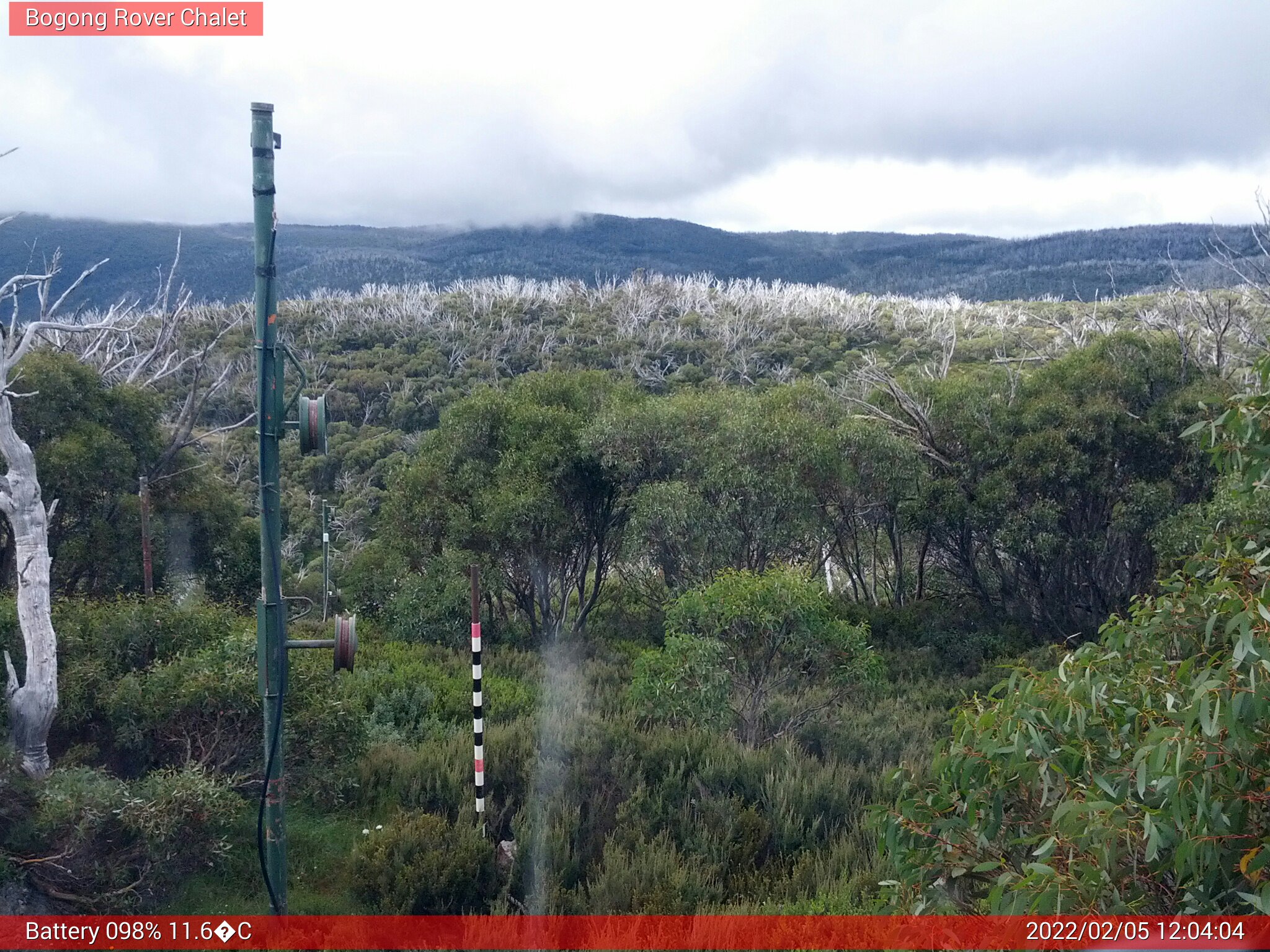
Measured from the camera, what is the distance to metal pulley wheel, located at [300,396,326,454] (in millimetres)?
4512

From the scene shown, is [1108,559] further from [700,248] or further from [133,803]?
[700,248]

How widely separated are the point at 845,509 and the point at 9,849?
1138 centimetres

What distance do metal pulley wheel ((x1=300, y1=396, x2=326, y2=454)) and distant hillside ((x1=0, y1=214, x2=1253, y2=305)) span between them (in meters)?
1.22

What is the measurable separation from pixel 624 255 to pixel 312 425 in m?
38.3

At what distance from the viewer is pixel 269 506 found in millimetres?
4758

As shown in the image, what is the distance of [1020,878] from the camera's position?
9.72 feet

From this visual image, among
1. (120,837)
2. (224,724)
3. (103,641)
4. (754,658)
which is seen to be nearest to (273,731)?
(120,837)

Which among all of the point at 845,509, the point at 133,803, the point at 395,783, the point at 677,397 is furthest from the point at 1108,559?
the point at 133,803

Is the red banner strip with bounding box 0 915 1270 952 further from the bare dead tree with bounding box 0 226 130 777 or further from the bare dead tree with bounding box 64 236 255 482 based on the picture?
the bare dead tree with bounding box 64 236 255 482

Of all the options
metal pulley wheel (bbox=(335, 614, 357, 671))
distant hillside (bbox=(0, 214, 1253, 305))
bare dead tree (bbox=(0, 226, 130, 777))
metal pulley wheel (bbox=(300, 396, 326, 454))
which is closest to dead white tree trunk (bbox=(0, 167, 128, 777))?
bare dead tree (bbox=(0, 226, 130, 777))

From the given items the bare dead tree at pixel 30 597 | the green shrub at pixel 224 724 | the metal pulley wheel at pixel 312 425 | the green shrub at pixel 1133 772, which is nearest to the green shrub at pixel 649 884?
the green shrub at pixel 1133 772

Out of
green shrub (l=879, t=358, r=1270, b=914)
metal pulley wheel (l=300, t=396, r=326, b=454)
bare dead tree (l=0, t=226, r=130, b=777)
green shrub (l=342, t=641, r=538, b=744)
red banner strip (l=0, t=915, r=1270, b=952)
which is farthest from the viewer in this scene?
green shrub (l=342, t=641, r=538, b=744)

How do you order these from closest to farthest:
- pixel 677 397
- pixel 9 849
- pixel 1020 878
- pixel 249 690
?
pixel 1020 878 < pixel 9 849 < pixel 249 690 < pixel 677 397

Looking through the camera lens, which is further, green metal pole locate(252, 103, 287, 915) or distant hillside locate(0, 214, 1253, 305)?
distant hillside locate(0, 214, 1253, 305)
